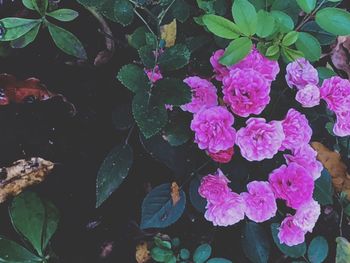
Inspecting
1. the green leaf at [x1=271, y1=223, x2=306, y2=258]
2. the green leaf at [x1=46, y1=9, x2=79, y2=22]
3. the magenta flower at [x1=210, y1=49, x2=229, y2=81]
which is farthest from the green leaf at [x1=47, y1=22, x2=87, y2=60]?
the green leaf at [x1=271, y1=223, x2=306, y2=258]

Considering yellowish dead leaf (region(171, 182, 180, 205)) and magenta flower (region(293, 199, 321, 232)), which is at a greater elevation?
yellowish dead leaf (region(171, 182, 180, 205))

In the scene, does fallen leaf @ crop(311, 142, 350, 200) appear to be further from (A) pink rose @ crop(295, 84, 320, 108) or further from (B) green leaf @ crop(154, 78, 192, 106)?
(B) green leaf @ crop(154, 78, 192, 106)

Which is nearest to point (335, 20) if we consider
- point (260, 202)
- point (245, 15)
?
point (245, 15)

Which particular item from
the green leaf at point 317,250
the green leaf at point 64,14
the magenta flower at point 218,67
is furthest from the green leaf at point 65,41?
the green leaf at point 317,250

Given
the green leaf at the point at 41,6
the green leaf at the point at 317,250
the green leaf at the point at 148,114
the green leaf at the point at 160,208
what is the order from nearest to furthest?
the green leaf at the point at 148,114
the green leaf at the point at 41,6
the green leaf at the point at 160,208
the green leaf at the point at 317,250

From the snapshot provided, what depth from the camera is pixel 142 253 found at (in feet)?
4.79

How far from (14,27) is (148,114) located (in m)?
0.36

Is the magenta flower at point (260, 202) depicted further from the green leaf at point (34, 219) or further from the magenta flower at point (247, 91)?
the green leaf at point (34, 219)

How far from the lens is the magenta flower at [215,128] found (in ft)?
3.82

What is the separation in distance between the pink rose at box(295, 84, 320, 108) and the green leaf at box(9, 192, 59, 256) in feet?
2.18

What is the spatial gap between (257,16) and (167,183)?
466 mm

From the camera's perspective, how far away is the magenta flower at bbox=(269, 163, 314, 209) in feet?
3.94

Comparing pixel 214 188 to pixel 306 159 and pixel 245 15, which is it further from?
pixel 245 15

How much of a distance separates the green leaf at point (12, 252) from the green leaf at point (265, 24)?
2.41ft
